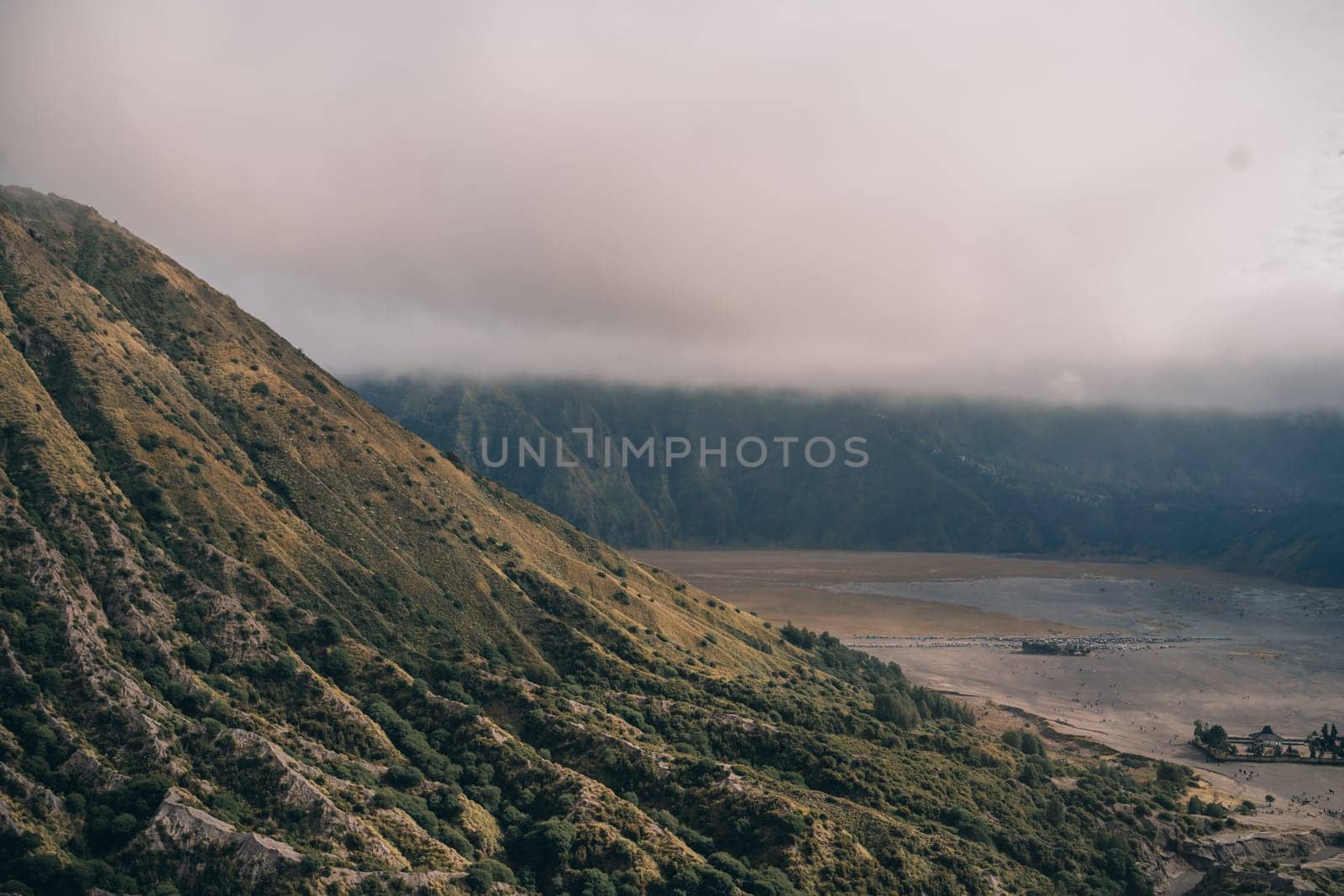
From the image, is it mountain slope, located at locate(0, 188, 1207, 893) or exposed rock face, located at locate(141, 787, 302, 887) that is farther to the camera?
mountain slope, located at locate(0, 188, 1207, 893)

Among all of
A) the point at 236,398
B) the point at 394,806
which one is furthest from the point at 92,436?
the point at 394,806

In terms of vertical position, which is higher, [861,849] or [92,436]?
[92,436]

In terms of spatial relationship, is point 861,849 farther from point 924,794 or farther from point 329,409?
point 329,409

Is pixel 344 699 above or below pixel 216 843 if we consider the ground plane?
above

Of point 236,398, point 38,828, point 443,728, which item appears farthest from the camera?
point 236,398

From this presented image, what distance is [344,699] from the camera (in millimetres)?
110625

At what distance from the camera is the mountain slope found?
Result: 8625 cm

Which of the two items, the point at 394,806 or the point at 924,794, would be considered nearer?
the point at 394,806

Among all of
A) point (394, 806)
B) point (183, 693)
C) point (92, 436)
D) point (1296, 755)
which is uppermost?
point (92, 436)

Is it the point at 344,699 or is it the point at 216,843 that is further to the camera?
the point at 344,699

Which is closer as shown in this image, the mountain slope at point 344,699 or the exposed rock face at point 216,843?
the exposed rock face at point 216,843

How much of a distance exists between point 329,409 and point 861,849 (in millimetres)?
114786

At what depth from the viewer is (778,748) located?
415 feet

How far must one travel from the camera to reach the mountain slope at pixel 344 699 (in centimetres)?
8625
